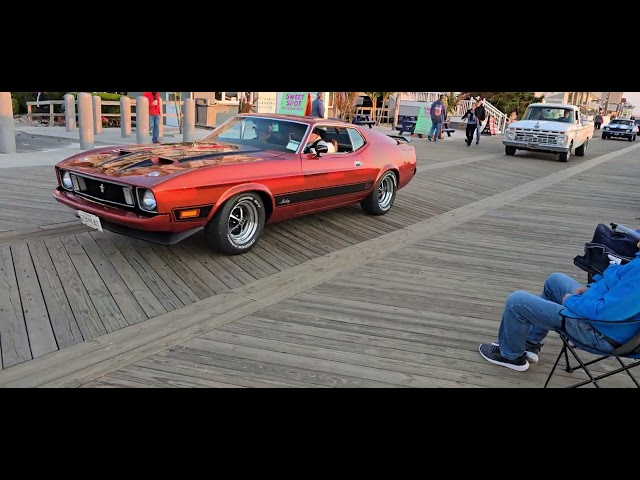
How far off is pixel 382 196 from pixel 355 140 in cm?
101

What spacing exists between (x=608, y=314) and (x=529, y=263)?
3.06 meters

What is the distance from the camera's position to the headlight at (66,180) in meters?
5.11

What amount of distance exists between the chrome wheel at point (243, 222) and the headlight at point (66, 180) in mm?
1611

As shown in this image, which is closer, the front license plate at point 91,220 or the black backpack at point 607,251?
the black backpack at point 607,251

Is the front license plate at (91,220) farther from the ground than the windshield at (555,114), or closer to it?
closer to it

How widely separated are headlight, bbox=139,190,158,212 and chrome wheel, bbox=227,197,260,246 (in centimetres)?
88

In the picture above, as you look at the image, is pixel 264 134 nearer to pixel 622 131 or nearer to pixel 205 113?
pixel 205 113

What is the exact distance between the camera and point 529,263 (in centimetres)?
566

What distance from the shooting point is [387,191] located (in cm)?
757

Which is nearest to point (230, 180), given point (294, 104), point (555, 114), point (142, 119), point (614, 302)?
point (614, 302)

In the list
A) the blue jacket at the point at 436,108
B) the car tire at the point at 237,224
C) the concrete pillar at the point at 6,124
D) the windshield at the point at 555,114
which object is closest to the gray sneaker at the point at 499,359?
the car tire at the point at 237,224

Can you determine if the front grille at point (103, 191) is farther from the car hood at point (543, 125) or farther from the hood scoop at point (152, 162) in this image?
the car hood at point (543, 125)

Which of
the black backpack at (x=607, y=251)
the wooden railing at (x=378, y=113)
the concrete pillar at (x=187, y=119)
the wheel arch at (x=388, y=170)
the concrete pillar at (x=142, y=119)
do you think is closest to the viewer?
the black backpack at (x=607, y=251)

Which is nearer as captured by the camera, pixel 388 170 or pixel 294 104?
pixel 388 170
